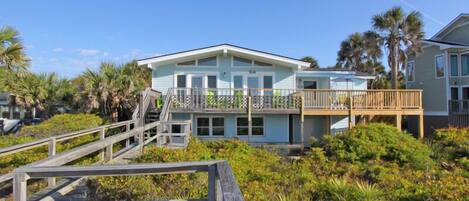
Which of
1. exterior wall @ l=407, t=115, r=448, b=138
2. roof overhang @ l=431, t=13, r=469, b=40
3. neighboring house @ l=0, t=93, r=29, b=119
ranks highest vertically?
roof overhang @ l=431, t=13, r=469, b=40

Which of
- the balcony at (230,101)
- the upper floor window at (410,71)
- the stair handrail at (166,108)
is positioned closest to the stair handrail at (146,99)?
the stair handrail at (166,108)

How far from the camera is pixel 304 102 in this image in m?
18.9

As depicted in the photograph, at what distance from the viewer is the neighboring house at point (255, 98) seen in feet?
61.1

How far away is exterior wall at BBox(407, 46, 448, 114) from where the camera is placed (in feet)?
81.9

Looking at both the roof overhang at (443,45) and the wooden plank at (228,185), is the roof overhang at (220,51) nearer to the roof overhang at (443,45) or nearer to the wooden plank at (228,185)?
the roof overhang at (443,45)

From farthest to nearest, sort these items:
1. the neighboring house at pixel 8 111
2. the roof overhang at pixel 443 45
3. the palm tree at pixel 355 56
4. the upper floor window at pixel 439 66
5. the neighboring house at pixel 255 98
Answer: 1. the palm tree at pixel 355 56
2. the neighboring house at pixel 8 111
3. the upper floor window at pixel 439 66
4. the roof overhang at pixel 443 45
5. the neighboring house at pixel 255 98

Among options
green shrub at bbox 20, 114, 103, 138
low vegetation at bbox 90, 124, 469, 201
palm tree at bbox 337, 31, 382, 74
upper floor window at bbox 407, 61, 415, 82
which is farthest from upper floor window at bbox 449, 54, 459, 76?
green shrub at bbox 20, 114, 103, 138

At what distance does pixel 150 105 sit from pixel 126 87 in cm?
407

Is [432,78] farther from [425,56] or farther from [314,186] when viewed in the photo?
[314,186]

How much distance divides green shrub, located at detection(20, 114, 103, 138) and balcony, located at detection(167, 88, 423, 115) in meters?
4.32

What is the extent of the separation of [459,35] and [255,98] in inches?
670

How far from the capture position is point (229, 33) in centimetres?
2886

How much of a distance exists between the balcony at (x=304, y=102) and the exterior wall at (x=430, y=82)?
7024 millimetres

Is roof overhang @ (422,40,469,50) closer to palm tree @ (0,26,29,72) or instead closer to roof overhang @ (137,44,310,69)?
roof overhang @ (137,44,310,69)
